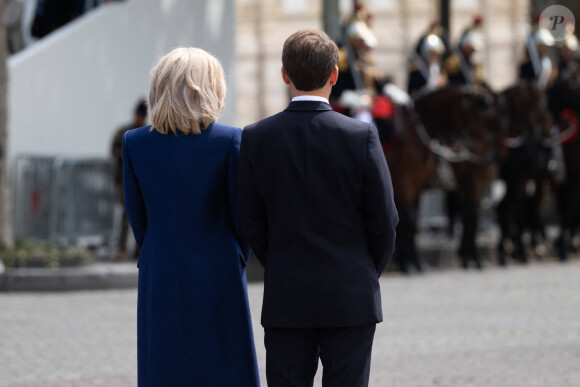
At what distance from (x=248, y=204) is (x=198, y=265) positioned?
0.31 m

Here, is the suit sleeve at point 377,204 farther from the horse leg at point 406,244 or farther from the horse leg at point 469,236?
the horse leg at point 469,236

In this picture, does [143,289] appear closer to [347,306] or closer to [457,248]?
[347,306]

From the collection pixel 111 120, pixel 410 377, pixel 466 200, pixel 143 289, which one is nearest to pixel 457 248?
pixel 466 200

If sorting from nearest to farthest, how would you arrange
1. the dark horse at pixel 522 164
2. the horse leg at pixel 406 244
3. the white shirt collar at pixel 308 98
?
the white shirt collar at pixel 308 98
the horse leg at pixel 406 244
the dark horse at pixel 522 164

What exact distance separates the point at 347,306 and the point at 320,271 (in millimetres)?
137

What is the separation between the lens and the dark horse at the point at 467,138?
15328mm

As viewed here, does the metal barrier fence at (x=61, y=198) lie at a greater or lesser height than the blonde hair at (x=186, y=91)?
lesser

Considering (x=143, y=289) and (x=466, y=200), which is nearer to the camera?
(x=143, y=289)

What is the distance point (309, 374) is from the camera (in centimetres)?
436

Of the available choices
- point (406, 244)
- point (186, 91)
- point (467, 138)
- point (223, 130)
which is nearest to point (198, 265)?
point (223, 130)

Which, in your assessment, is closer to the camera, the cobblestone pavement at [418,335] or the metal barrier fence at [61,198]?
the cobblestone pavement at [418,335]

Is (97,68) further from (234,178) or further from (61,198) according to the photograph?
(234,178)

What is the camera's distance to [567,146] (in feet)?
56.5

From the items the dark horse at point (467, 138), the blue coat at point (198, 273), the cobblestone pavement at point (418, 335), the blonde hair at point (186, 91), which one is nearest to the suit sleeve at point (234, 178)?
the blue coat at point (198, 273)
